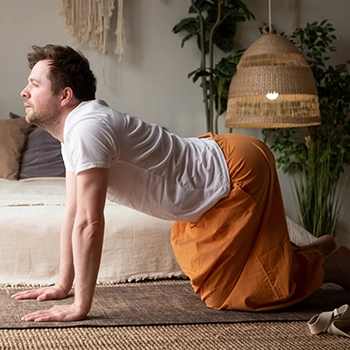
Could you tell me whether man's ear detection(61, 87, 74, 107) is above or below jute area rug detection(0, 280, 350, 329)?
above

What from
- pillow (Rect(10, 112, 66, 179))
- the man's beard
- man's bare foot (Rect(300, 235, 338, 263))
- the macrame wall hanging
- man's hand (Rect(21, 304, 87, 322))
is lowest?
man's hand (Rect(21, 304, 87, 322))

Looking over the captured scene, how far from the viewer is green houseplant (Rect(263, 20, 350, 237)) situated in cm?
422

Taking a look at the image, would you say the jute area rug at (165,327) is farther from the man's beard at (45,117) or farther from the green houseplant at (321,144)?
the green houseplant at (321,144)

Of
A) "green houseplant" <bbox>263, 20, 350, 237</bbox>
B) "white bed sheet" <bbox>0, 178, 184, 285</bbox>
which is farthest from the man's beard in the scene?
"green houseplant" <bbox>263, 20, 350, 237</bbox>

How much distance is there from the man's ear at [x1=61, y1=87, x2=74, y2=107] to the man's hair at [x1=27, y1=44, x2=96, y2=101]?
0.01m

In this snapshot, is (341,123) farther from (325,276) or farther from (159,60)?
(325,276)

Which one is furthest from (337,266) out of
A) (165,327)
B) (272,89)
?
(272,89)

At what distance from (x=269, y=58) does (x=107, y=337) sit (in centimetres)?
232

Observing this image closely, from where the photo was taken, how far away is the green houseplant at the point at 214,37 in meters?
4.21

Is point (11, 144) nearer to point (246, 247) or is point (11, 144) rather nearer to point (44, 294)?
point (44, 294)

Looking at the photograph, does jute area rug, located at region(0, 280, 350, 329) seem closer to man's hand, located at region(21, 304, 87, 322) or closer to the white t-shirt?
man's hand, located at region(21, 304, 87, 322)

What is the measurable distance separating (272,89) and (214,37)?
78 centimetres

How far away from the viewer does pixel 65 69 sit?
7.14ft

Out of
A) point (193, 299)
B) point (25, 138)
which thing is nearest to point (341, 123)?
point (25, 138)
